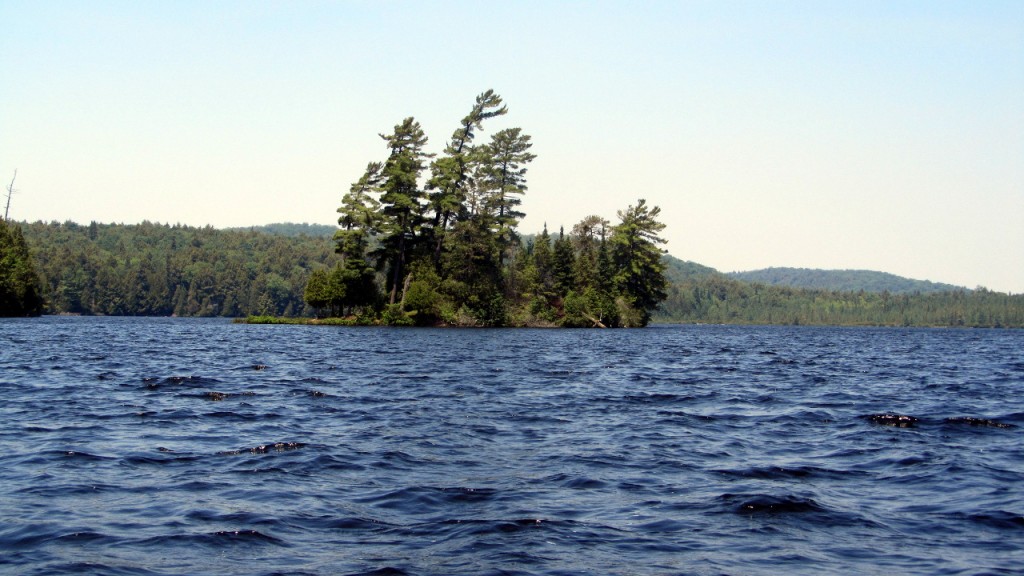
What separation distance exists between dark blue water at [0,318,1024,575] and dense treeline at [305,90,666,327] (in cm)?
6371

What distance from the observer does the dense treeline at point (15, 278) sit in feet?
325

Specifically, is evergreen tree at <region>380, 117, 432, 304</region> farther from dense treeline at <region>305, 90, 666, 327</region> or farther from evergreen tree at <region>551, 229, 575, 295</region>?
evergreen tree at <region>551, 229, 575, 295</region>

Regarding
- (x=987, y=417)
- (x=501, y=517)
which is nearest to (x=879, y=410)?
(x=987, y=417)

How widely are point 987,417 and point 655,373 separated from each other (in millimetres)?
14456

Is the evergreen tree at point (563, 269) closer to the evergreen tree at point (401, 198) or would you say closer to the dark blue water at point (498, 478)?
the evergreen tree at point (401, 198)

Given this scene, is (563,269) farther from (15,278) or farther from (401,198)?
(15,278)

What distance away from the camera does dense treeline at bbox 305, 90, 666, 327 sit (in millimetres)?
90375

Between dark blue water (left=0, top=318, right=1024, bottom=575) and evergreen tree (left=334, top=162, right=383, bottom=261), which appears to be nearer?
dark blue water (left=0, top=318, right=1024, bottom=575)

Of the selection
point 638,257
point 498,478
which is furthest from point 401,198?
point 498,478

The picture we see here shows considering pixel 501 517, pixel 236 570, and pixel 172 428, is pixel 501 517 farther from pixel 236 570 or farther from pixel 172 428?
pixel 172 428

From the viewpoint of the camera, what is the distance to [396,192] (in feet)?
295

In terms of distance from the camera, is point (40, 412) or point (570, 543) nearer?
point (570, 543)

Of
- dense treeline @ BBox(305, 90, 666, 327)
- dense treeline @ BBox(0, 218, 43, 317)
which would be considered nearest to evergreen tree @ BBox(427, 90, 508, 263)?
dense treeline @ BBox(305, 90, 666, 327)

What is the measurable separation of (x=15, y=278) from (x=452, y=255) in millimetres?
56049
